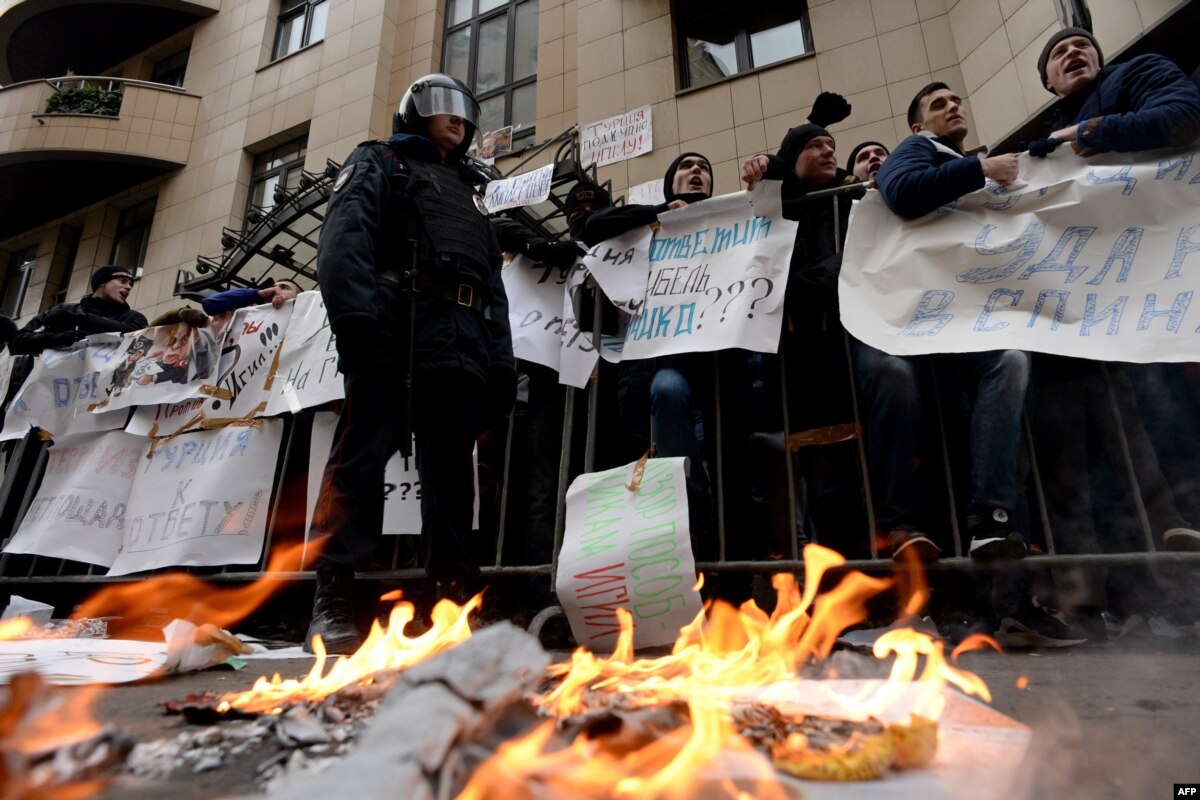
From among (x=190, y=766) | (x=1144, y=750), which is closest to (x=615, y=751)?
(x=190, y=766)

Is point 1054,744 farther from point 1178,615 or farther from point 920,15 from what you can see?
point 920,15

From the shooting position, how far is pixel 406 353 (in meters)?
3.19

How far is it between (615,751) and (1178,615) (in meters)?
2.37

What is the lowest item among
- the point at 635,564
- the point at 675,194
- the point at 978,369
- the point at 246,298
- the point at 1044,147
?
the point at 635,564

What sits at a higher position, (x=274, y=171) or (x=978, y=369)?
(x=274, y=171)

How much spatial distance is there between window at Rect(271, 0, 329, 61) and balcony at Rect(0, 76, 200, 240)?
2.08m

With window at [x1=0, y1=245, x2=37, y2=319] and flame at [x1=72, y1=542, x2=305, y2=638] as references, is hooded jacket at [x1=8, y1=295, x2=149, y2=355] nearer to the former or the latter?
flame at [x1=72, y1=542, x2=305, y2=638]

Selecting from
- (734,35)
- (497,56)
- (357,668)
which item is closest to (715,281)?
(357,668)

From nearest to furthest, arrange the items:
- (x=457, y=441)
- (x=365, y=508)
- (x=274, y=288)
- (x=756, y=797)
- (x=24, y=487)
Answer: (x=756, y=797) < (x=365, y=508) < (x=457, y=441) < (x=274, y=288) < (x=24, y=487)

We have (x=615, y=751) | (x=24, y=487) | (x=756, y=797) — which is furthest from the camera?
A: (x=24, y=487)

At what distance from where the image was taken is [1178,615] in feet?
8.16

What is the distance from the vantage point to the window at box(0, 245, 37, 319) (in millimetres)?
14266

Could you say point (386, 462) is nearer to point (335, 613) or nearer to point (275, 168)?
point (335, 613)

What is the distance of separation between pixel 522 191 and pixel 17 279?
13.9 metres
